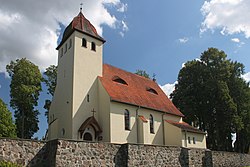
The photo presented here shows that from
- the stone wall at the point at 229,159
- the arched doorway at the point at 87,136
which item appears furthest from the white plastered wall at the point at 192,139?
the arched doorway at the point at 87,136

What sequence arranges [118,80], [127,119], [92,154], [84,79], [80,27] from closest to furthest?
1. [92,154]
2. [84,79]
3. [127,119]
4. [80,27]
5. [118,80]

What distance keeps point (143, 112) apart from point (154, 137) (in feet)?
8.95

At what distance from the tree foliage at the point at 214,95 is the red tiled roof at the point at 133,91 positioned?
22.5 ft

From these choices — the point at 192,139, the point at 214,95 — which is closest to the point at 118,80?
the point at 192,139

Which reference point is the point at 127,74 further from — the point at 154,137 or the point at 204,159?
the point at 204,159

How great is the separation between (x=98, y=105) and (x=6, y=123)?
9838 mm

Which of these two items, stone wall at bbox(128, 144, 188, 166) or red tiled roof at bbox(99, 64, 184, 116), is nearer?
stone wall at bbox(128, 144, 188, 166)

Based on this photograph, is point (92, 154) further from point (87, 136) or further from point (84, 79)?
point (84, 79)

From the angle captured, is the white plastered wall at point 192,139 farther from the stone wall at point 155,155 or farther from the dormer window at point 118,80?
the stone wall at point 155,155

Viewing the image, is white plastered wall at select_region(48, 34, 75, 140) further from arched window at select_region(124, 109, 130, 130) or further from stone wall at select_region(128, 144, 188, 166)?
stone wall at select_region(128, 144, 188, 166)

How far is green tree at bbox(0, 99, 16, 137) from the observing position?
25.0 m

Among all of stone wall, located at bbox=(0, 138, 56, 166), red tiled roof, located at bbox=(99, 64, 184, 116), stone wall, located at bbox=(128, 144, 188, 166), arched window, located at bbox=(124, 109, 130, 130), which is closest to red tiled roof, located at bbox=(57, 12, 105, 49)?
red tiled roof, located at bbox=(99, 64, 184, 116)

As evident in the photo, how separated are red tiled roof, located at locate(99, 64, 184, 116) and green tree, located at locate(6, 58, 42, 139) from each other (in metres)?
9.28

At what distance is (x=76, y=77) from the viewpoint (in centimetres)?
2281
